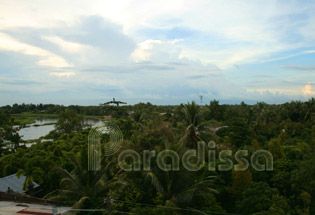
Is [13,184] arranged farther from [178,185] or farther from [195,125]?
[195,125]

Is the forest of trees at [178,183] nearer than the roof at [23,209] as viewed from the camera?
Yes

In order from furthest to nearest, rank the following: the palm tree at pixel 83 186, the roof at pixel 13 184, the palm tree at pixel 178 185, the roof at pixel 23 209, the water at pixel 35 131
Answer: the water at pixel 35 131
the roof at pixel 13 184
the palm tree at pixel 83 186
the roof at pixel 23 209
the palm tree at pixel 178 185

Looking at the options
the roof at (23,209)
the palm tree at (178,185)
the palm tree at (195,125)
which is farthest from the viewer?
the palm tree at (195,125)

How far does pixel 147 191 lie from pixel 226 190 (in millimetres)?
4478

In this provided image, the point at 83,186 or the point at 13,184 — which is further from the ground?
the point at 83,186

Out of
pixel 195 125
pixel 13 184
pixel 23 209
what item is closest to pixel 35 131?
pixel 13 184

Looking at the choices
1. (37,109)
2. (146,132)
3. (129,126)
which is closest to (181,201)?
(146,132)

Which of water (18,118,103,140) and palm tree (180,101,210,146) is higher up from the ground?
palm tree (180,101,210,146)

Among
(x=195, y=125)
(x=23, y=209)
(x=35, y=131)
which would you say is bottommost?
(x=35, y=131)

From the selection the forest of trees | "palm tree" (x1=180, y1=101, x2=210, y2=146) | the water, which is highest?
"palm tree" (x1=180, y1=101, x2=210, y2=146)

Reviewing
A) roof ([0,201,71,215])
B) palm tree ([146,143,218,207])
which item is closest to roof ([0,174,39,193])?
roof ([0,201,71,215])

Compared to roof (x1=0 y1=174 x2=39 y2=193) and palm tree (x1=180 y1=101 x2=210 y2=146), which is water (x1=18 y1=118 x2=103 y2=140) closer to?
roof (x1=0 y1=174 x2=39 y2=193)

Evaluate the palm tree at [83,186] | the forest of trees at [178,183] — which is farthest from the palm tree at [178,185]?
the palm tree at [83,186]

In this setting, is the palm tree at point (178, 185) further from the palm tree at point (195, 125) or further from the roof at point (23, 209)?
the palm tree at point (195, 125)
